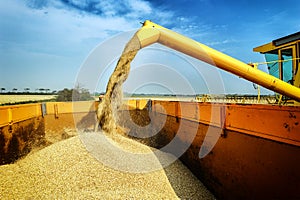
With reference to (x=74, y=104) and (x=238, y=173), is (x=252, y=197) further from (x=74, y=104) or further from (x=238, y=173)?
(x=74, y=104)

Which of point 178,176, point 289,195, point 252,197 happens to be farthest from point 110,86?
point 289,195

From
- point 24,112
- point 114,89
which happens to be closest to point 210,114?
point 114,89

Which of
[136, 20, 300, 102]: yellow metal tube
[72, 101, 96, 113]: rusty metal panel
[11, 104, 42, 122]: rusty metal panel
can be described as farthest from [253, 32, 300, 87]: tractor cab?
[11, 104, 42, 122]: rusty metal panel

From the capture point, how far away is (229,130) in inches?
78.4

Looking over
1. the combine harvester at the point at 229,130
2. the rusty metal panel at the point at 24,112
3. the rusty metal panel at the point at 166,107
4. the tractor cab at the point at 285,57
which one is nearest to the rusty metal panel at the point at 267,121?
the combine harvester at the point at 229,130

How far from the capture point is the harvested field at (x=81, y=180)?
1910 mm

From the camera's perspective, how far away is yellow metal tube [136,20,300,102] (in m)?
1.54

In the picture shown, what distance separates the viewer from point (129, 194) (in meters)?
1.95

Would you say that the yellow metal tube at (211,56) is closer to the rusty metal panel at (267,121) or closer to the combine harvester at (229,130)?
the combine harvester at (229,130)

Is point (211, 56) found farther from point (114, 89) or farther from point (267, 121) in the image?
point (114, 89)

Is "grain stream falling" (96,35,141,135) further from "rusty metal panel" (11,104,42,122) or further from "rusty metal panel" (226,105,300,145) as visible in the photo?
"rusty metal panel" (226,105,300,145)

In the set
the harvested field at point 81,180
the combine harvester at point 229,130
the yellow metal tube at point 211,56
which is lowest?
the harvested field at point 81,180

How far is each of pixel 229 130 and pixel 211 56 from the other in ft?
2.66

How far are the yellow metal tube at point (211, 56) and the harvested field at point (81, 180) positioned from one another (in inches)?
51.1
